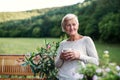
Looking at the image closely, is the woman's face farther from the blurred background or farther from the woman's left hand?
the blurred background

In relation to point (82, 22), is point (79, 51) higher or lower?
lower

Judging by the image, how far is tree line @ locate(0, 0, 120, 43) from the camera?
4402mm

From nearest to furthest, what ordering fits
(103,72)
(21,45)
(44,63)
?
(103,72), (44,63), (21,45)

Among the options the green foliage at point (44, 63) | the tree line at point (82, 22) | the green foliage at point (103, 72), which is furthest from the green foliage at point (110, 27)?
the green foliage at point (103, 72)

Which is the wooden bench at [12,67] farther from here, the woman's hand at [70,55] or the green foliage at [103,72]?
the green foliage at [103,72]

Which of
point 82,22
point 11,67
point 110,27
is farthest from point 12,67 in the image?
point 110,27

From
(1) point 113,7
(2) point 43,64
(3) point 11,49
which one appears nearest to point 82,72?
(2) point 43,64

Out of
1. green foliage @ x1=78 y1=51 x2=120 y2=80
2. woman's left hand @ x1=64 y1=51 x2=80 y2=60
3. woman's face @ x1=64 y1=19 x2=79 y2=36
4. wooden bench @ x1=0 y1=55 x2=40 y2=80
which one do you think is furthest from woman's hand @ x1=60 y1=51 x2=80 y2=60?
wooden bench @ x1=0 y1=55 x2=40 y2=80

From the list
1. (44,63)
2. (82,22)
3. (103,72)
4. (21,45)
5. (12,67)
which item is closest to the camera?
(103,72)

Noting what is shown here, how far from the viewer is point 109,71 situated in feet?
5.26

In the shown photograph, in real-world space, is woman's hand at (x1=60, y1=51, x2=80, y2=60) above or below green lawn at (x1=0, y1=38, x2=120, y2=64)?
above

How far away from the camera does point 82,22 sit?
4512mm

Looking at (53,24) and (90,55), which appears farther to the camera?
(53,24)

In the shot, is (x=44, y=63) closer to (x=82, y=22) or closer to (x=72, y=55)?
(x=82, y=22)
